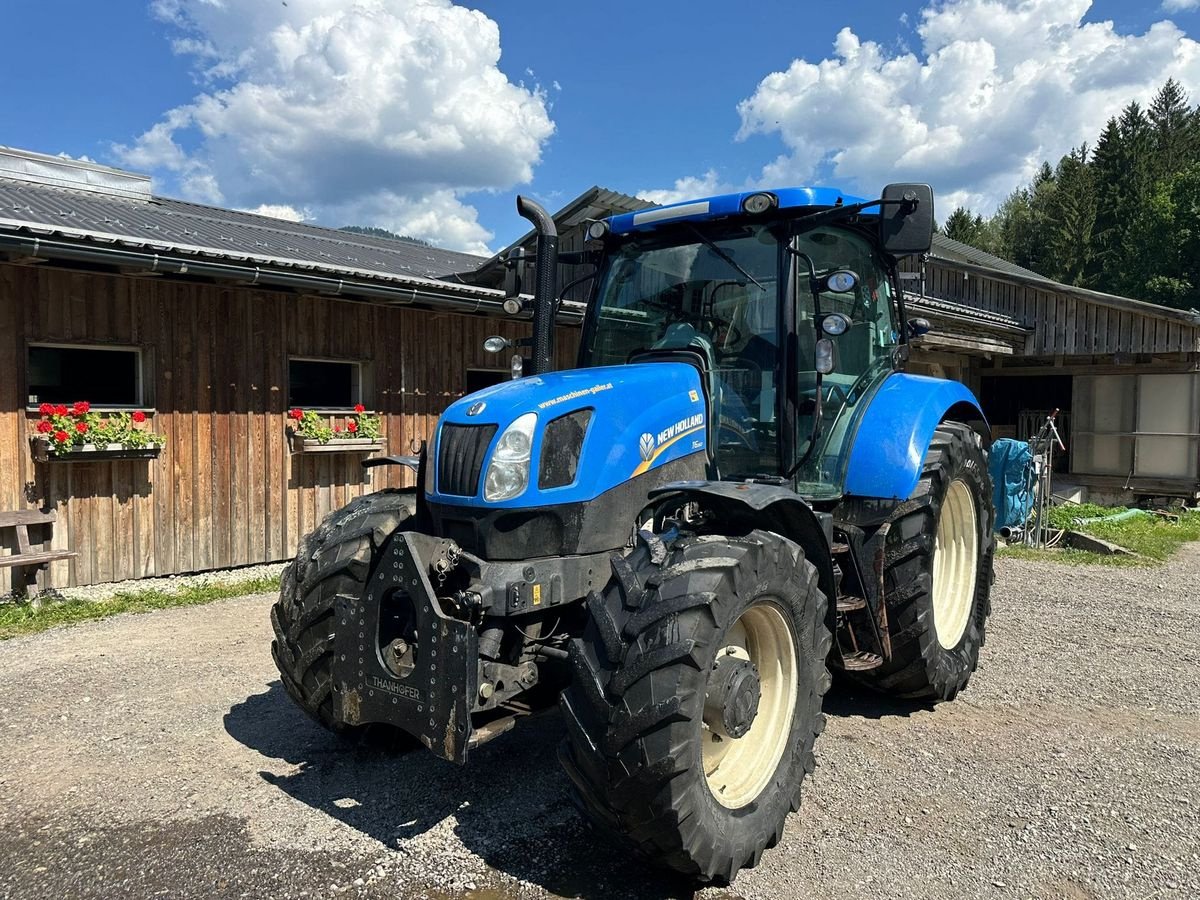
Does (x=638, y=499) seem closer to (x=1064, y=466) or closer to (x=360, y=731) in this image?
(x=360, y=731)

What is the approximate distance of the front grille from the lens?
2.96m

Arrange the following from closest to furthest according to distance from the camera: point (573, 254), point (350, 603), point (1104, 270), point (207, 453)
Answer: point (350, 603)
point (573, 254)
point (207, 453)
point (1104, 270)

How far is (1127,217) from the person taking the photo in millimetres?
38312

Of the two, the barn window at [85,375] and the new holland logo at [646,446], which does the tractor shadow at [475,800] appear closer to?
the new holland logo at [646,446]

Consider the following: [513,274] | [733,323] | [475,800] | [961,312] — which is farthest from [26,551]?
[961,312]

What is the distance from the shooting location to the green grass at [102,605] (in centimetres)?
584

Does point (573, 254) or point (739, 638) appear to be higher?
point (573, 254)

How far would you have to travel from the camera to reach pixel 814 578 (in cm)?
306

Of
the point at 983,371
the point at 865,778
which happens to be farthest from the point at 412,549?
the point at 983,371

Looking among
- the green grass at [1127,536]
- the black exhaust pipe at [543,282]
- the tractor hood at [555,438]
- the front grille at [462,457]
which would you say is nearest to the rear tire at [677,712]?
the tractor hood at [555,438]

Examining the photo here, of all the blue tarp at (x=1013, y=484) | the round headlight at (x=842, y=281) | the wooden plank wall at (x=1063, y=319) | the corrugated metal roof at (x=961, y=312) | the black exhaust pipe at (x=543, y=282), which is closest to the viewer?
the round headlight at (x=842, y=281)

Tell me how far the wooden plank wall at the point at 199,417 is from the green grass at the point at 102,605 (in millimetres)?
348

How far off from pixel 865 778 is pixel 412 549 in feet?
6.91

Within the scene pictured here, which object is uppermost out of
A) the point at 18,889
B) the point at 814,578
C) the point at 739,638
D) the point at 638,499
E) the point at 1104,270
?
the point at 1104,270
